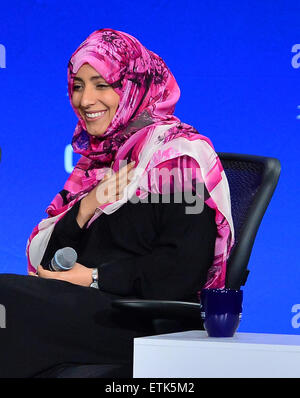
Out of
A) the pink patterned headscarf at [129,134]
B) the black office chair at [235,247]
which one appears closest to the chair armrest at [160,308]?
the black office chair at [235,247]

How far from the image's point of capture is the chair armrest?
1.27 m

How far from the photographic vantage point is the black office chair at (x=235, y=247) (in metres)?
1.28

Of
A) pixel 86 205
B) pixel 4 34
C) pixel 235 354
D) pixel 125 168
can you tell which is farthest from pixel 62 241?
pixel 4 34

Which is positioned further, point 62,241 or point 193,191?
point 62,241

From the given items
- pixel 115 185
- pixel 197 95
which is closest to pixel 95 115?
pixel 115 185

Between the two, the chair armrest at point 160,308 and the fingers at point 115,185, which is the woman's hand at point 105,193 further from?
the chair armrest at point 160,308

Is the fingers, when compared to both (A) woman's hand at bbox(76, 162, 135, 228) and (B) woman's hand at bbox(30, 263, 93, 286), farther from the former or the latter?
(B) woman's hand at bbox(30, 263, 93, 286)

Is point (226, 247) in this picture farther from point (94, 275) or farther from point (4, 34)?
point (4, 34)

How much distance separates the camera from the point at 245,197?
5.30 ft

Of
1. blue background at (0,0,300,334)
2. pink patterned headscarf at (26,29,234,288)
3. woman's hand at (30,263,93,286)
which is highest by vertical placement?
blue background at (0,0,300,334)

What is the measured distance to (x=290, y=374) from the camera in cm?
108

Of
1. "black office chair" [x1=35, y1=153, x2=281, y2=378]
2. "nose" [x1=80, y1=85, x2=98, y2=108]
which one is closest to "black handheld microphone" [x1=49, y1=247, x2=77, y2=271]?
"black office chair" [x1=35, y1=153, x2=281, y2=378]

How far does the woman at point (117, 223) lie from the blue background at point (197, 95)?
0.71 metres

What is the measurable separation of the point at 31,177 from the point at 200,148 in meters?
1.19
